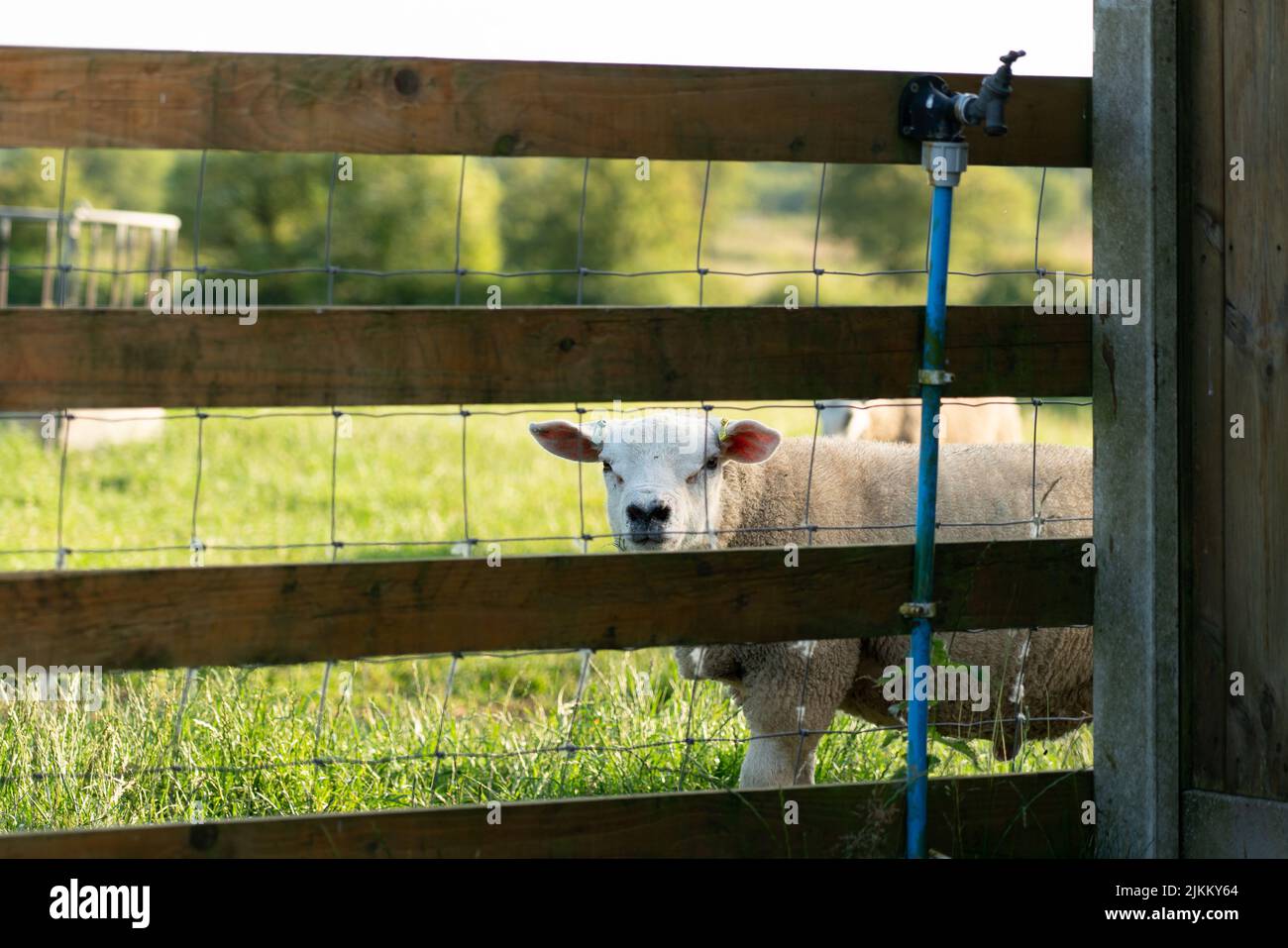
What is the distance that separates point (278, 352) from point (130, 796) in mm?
1621

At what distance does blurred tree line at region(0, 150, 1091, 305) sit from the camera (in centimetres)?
4225

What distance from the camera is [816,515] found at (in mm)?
4871

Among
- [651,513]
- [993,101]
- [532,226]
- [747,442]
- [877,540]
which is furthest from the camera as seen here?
[532,226]

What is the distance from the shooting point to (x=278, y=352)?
274cm

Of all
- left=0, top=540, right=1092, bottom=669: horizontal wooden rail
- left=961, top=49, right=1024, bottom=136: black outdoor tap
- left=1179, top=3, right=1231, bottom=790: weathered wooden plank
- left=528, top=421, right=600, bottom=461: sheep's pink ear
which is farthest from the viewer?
left=528, top=421, right=600, bottom=461: sheep's pink ear

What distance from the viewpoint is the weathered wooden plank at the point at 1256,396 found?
3084 millimetres

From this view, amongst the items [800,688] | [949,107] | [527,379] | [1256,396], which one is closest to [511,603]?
[527,379]

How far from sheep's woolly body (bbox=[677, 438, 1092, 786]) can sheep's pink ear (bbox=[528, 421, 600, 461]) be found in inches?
20.3

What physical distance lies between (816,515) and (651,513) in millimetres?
711

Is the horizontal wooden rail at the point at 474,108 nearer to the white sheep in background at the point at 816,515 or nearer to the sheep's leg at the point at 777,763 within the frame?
the white sheep in background at the point at 816,515

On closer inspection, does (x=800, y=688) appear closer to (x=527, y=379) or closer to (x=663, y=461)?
(x=663, y=461)

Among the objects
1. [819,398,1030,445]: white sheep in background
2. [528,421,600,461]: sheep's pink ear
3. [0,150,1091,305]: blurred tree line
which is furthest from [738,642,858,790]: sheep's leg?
[0,150,1091,305]: blurred tree line

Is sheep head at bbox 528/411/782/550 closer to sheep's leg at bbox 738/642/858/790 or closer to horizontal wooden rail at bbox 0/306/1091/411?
sheep's leg at bbox 738/642/858/790
